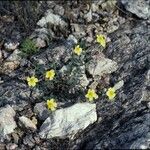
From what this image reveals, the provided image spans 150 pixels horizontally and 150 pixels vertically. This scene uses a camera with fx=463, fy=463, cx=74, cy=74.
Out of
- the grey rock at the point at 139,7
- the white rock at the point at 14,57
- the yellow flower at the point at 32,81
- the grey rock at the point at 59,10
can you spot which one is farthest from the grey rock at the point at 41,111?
the grey rock at the point at 139,7

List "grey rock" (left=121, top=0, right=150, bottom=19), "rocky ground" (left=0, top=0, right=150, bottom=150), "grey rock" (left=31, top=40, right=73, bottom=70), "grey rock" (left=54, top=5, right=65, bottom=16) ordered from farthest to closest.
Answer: "grey rock" (left=54, top=5, right=65, bottom=16) → "grey rock" (left=121, top=0, right=150, bottom=19) → "grey rock" (left=31, top=40, right=73, bottom=70) → "rocky ground" (left=0, top=0, right=150, bottom=150)

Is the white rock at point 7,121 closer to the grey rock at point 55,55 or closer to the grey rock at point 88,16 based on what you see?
the grey rock at point 55,55

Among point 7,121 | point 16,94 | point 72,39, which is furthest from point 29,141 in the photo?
point 72,39

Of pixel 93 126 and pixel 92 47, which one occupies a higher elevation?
pixel 92 47

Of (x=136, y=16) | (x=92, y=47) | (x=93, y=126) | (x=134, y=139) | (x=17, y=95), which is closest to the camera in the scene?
(x=134, y=139)

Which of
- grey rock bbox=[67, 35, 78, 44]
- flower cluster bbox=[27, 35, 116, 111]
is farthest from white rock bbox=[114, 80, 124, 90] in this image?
grey rock bbox=[67, 35, 78, 44]

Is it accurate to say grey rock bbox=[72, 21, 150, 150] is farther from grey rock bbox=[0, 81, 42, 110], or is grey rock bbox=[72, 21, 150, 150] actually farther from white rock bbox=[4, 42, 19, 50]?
white rock bbox=[4, 42, 19, 50]

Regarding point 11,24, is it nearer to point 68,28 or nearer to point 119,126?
point 68,28

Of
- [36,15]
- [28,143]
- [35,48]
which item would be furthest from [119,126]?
[36,15]
